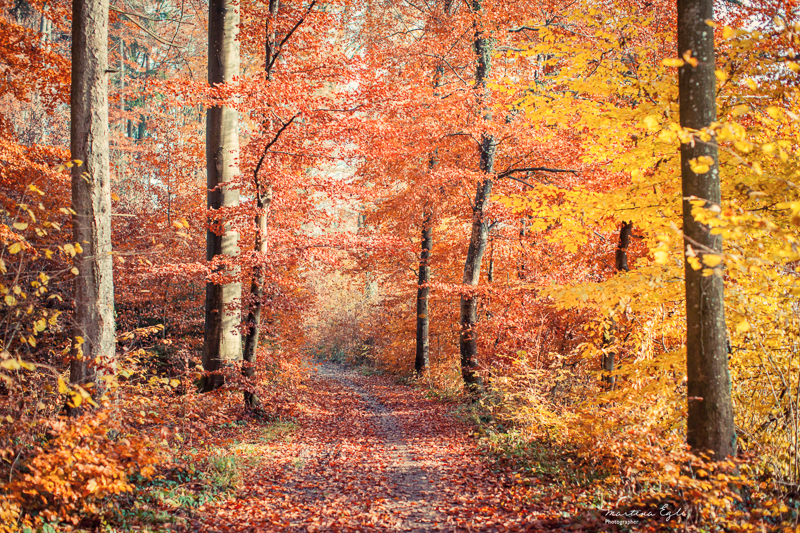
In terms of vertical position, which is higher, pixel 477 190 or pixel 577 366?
pixel 477 190

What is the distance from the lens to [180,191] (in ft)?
46.1

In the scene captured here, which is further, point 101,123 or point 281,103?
point 281,103

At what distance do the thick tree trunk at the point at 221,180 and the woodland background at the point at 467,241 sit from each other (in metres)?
0.32

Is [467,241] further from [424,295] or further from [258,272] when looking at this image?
[258,272]

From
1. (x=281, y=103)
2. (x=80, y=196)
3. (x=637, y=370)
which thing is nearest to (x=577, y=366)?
(x=637, y=370)

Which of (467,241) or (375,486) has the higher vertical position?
(467,241)

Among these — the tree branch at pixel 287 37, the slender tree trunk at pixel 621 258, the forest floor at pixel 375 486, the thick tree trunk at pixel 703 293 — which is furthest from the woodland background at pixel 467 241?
the forest floor at pixel 375 486

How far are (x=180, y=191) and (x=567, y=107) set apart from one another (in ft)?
38.1

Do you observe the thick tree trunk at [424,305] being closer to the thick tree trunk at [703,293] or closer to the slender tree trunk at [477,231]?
the slender tree trunk at [477,231]

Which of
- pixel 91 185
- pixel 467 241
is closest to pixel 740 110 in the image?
pixel 91 185

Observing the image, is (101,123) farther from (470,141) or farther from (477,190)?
(470,141)

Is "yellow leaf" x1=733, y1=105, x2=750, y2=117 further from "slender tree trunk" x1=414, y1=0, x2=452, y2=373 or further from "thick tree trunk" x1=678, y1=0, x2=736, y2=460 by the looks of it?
"slender tree trunk" x1=414, y1=0, x2=452, y2=373

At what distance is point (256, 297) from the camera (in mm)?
8766

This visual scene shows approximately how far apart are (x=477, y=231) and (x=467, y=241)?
2.67 m
